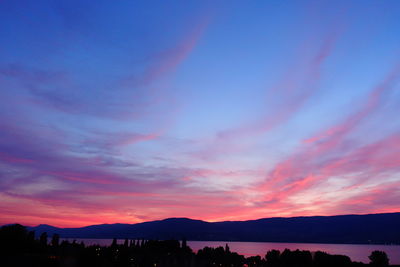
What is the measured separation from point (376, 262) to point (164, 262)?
9599 centimetres

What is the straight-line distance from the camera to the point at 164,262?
2148cm

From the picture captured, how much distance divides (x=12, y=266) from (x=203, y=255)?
3866 inches

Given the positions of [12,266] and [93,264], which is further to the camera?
[93,264]

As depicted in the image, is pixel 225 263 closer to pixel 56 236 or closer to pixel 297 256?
pixel 297 256

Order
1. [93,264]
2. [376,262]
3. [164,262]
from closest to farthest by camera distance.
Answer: [164,262], [93,264], [376,262]

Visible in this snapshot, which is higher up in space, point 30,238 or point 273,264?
point 30,238

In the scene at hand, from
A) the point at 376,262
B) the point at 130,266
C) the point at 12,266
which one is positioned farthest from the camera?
the point at 376,262

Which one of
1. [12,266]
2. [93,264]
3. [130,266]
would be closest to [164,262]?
[12,266]

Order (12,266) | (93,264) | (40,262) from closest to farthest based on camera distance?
(12,266) < (40,262) < (93,264)

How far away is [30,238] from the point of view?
307 ft

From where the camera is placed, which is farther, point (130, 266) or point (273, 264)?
point (273, 264)

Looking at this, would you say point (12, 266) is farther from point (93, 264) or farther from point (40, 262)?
point (93, 264)

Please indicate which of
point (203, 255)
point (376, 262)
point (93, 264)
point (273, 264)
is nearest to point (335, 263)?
point (376, 262)

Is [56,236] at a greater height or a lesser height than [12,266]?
greater
